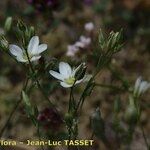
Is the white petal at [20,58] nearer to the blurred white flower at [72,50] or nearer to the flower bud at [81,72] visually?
the flower bud at [81,72]

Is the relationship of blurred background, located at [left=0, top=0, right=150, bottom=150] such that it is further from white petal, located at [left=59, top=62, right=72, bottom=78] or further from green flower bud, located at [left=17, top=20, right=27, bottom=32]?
green flower bud, located at [left=17, top=20, right=27, bottom=32]

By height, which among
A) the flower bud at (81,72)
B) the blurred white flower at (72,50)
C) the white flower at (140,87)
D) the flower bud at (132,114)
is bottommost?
the flower bud at (132,114)

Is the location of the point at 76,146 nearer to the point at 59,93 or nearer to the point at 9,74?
the point at 59,93

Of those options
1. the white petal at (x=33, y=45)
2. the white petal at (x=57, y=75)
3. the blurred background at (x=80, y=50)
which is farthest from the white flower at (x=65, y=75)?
the blurred background at (x=80, y=50)

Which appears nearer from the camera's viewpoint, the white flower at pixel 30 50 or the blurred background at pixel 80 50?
the white flower at pixel 30 50

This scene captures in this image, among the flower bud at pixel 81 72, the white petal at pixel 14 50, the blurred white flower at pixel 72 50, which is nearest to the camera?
the flower bud at pixel 81 72

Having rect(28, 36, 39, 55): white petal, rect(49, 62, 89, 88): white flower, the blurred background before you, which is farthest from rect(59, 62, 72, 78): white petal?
the blurred background

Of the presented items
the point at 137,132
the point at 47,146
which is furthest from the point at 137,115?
the point at 137,132
